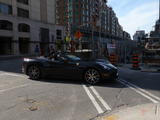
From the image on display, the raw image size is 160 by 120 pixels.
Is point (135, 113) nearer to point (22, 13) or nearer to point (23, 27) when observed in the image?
point (23, 27)

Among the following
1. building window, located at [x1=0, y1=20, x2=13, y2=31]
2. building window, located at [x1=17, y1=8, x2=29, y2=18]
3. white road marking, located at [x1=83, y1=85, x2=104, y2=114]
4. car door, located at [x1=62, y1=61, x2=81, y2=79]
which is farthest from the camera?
building window, located at [x1=17, y1=8, x2=29, y2=18]

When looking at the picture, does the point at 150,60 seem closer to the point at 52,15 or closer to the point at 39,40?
the point at 39,40

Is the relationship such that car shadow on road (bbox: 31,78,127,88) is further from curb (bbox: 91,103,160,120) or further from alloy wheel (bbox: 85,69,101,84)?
curb (bbox: 91,103,160,120)

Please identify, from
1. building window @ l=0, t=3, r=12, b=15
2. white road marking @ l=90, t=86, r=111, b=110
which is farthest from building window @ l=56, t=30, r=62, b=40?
white road marking @ l=90, t=86, r=111, b=110

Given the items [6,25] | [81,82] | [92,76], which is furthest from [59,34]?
[92,76]

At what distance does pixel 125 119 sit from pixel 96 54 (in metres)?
14.9

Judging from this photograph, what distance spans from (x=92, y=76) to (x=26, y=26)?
36431 mm

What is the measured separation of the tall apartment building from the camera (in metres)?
36.9

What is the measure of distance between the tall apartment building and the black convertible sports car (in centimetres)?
2928

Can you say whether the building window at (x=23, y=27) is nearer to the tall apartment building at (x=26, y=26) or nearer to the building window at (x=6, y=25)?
the tall apartment building at (x=26, y=26)

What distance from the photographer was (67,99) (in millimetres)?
5723

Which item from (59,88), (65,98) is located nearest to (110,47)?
(59,88)

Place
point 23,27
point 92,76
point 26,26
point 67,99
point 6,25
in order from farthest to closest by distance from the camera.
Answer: point 26,26 < point 23,27 < point 6,25 < point 92,76 < point 67,99

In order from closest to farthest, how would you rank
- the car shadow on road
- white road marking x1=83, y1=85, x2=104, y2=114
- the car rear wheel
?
white road marking x1=83, y1=85, x2=104, y2=114
the car shadow on road
the car rear wheel
